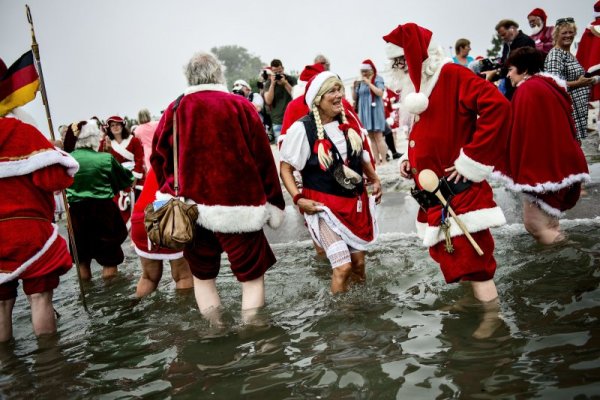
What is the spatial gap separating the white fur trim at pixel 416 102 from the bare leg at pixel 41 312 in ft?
10.3

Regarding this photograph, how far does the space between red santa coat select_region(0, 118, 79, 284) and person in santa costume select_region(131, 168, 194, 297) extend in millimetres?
879

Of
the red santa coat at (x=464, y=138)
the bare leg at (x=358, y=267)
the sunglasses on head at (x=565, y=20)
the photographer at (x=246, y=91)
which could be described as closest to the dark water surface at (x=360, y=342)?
the bare leg at (x=358, y=267)

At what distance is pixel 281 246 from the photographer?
22.7 feet

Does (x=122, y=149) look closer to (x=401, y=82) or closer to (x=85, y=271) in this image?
(x=85, y=271)

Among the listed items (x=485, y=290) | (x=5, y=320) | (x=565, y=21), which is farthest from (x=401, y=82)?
(x=565, y=21)

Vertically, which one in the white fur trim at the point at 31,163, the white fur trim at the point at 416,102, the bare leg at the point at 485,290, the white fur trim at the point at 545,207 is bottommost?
the bare leg at the point at 485,290

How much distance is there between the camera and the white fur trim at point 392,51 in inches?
141

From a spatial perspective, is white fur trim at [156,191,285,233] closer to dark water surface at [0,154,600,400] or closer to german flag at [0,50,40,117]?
dark water surface at [0,154,600,400]

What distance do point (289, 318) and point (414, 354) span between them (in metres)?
1.20

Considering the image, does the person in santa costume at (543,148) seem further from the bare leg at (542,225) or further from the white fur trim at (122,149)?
the white fur trim at (122,149)

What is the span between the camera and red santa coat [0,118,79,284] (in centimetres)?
A: 380

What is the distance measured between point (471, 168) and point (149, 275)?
3.38 meters

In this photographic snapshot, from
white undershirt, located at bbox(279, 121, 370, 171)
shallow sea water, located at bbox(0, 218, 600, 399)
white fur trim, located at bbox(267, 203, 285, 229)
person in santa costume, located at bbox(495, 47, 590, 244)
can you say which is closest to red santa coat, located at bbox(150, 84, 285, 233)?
white fur trim, located at bbox(267, 203, 285, 229)

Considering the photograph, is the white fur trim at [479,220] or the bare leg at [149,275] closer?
the white fur trim at [479,220]
